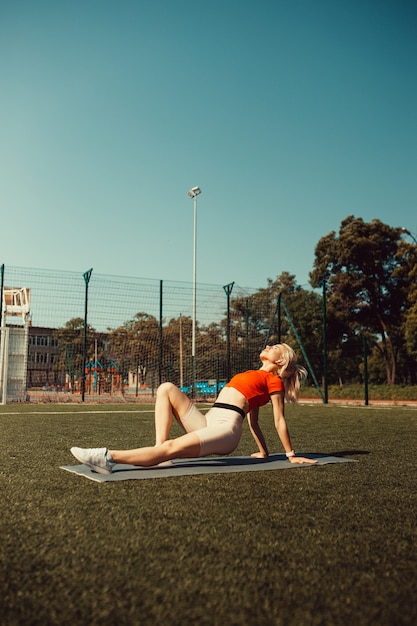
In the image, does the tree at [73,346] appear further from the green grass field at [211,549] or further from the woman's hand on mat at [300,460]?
the green grass field at [211,549]

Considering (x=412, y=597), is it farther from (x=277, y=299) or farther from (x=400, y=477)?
(x=277, y=299)

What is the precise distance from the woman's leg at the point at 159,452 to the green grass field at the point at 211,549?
166 millimetres

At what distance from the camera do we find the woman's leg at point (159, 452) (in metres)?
3.61

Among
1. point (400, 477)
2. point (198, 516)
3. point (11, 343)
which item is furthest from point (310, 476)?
point (11, 343)

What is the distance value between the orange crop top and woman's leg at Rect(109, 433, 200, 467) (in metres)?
0.68

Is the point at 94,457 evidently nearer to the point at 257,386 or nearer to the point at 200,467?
the point at 200,467

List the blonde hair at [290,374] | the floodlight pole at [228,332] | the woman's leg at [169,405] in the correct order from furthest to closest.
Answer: the floodlight pole at [228,332], the blonde hair at [290,374], the woman's leg at [169,405]

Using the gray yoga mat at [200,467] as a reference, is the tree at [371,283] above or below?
above

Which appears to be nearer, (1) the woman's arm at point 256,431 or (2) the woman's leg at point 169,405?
(2) the woman's leg at point 169,405

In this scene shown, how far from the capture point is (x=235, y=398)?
415 centimetres

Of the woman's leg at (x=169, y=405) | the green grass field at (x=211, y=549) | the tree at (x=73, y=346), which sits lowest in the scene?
the green grass field at (x=211, y=549)

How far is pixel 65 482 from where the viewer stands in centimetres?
344

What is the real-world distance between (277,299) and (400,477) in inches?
541

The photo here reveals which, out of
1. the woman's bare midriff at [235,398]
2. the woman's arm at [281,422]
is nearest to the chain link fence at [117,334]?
the woman's bare midriff at [235,398]
